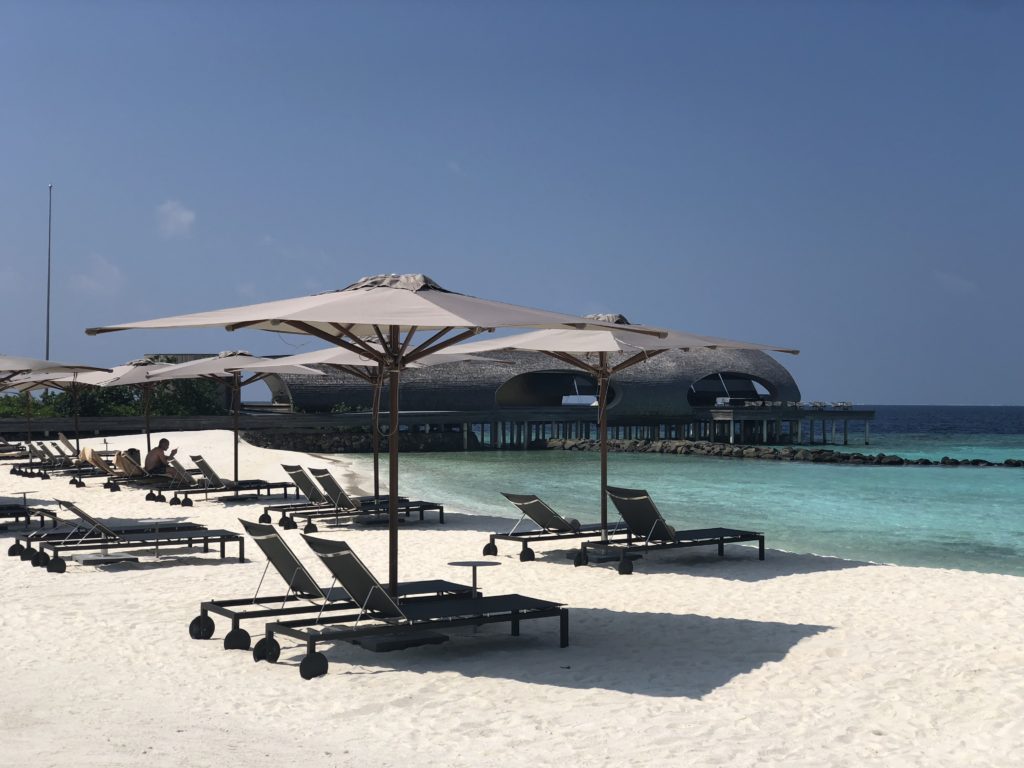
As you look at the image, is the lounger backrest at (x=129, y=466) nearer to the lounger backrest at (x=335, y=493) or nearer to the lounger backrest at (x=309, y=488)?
the lounger backrest at (x=309, y=488)

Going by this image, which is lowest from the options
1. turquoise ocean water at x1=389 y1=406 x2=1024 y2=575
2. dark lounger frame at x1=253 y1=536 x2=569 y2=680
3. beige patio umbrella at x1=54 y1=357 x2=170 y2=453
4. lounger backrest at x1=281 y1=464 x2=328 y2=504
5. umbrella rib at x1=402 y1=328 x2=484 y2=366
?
turquoise ocean water at x1=389 y1=406 x2=1024 y2=575

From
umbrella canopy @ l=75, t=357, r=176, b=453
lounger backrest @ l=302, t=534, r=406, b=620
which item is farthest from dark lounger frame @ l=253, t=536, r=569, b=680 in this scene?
umbrella canopy @ l=75, t=357, r=176, b=453

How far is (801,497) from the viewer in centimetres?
2186

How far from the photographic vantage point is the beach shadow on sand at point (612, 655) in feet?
18.9

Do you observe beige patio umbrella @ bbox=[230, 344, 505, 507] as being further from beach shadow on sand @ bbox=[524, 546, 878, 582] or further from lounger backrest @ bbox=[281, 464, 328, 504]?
beach shadow on sand @ bbox=[524, 546, 878, 582]

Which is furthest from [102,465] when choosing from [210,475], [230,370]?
[230,370]

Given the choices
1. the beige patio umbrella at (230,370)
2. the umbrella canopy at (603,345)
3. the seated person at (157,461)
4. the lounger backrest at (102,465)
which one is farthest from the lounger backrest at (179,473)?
the umbrella canopy at (603,345)

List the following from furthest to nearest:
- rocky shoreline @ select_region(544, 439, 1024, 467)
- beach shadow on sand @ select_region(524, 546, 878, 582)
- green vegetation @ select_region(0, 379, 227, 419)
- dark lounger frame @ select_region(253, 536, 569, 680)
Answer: green vegetation @ select_region(0, 379, 227, 419) → rocky shoreline @ select_region(544, 439, 1024, 467) → beach shadow on sand @ select_region(524, 546, 878, 582) → dark lounger frame @ select_region(253, 536, 569, 680)

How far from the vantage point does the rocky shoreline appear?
115ft

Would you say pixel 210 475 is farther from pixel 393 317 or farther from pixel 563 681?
pixel 563 681

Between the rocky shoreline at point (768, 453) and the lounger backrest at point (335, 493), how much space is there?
24.8m

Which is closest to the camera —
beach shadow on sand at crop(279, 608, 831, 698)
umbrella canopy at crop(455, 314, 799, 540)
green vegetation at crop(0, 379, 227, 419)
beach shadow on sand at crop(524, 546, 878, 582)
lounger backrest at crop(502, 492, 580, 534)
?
beach shadow on sand at crop(279, 608, 831, 698)

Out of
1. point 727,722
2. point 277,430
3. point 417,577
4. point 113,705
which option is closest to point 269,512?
point 417,577

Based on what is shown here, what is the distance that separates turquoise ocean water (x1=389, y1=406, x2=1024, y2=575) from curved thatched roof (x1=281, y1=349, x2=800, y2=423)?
Answer: 546 cm
